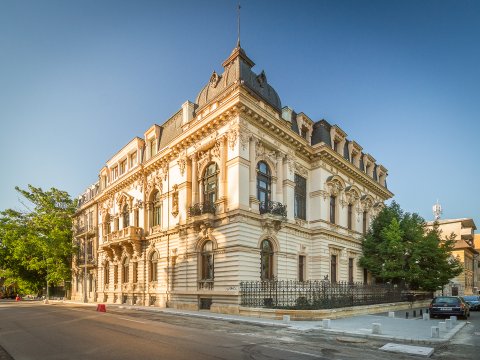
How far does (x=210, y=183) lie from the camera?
25469 millimetres

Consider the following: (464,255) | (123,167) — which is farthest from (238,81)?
(464,255)

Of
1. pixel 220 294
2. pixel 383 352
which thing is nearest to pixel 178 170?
pixel 220 294

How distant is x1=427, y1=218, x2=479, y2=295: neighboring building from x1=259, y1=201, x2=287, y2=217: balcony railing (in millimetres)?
45755

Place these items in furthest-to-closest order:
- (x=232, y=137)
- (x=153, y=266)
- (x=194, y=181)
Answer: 1. (x=153, y=266)
2. (x=194, y=181)
3. (x=232, y=137)

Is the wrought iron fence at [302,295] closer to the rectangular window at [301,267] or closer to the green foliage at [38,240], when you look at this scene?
the rectangular window at [301,267]

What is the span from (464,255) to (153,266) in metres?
56.4

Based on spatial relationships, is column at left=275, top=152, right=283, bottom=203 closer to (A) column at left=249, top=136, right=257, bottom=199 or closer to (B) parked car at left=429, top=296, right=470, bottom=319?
(A) column at left=249, top=136, right=257, bottom=199

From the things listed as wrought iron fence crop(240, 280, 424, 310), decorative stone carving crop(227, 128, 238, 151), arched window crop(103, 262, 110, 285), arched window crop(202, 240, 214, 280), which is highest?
decorative stone carving crop(227, 128, 238, 151)

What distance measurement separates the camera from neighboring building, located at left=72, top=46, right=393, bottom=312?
22.7 m

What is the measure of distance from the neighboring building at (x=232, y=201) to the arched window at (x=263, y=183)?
0.28ft

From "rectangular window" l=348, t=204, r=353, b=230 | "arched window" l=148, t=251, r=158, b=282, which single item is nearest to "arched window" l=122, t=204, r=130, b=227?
"arched window" l=148, t=251, r=158, b=282

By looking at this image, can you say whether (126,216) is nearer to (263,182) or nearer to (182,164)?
(182,164)

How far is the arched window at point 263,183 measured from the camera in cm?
2458

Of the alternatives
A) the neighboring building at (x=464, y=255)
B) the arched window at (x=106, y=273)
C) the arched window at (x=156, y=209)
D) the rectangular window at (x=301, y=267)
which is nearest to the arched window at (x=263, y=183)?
the rectangular window at (x=301, y=267)
